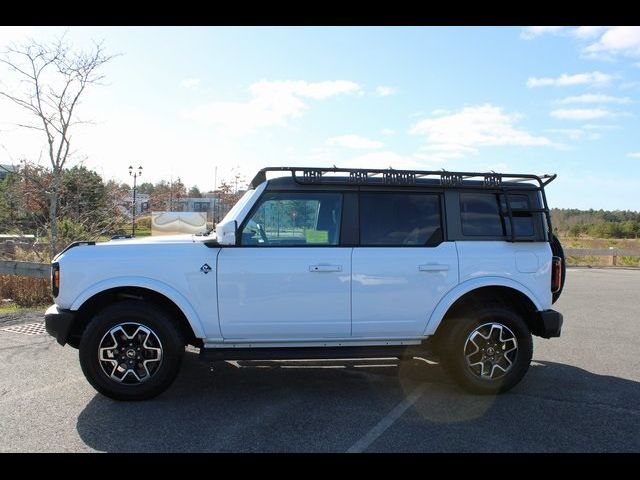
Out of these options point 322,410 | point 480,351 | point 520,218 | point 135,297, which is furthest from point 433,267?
point 135,297

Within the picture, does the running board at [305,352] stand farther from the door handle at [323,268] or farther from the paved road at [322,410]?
the door handle at [323,268]

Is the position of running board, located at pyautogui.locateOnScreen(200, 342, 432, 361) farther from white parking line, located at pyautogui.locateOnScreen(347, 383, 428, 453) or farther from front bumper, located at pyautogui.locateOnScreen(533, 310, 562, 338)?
front bumper, located at pyautogui.locateOnScreen(533, 310, 562, 338)

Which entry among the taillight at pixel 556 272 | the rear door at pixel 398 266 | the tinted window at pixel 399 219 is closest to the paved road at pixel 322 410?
the rear door at pixel 398 266

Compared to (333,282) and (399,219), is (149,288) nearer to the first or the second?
(333,282)

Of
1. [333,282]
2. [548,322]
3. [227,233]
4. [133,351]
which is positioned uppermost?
[227,233]

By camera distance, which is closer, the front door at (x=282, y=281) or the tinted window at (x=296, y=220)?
the front door at (x=282, y=281)

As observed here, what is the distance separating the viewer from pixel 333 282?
4.36 meters

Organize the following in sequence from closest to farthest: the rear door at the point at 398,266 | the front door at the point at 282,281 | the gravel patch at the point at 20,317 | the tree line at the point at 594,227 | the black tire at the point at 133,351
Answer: the black tire at the point at 133,351 → the front door at the point at 282,281 → the rear door at the point at 398,266 → the gravel patch at the point at 20,317 → the tree line at the point at 594,227

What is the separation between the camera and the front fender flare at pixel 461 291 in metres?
4.51

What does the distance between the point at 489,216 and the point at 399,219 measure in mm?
920

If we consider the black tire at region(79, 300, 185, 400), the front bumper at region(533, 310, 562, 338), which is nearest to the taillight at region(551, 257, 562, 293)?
the front bumper at region(533, 310, 562, 338)

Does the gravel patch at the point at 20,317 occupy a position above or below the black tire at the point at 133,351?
below

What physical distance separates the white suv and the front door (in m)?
0.01
